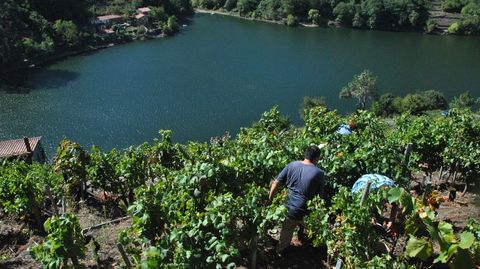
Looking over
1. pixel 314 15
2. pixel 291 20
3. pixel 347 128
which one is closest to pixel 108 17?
pixel 291 20

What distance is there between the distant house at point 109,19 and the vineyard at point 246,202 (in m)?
62.5

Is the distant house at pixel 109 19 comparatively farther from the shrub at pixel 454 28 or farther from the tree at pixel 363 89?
the shrub at pixel 454 28

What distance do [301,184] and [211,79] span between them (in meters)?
46.6

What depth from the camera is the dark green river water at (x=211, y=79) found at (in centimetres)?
4159

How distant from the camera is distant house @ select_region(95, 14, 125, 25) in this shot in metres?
70.7

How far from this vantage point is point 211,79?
52969mm

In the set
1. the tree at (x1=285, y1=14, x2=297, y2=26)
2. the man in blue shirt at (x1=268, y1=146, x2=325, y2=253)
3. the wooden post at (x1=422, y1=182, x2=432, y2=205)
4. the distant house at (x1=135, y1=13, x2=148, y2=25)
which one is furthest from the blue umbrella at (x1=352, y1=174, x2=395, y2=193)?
the tree at (x1=285, y1=14, x2=297, y2=26)

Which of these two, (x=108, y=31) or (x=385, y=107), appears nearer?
(x=385, y=107)

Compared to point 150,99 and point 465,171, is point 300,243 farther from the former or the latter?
point 150,99

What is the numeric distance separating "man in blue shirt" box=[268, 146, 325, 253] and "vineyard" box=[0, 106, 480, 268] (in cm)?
20

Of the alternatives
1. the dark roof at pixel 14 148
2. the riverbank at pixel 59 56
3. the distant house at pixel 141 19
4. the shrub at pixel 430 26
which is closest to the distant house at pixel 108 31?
the riverbank at pixel 59 56

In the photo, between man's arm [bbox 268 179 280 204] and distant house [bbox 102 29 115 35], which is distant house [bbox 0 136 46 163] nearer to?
man's arm [bbox 268 179 280 204]

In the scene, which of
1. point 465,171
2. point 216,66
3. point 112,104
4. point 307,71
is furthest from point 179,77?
point 465,171

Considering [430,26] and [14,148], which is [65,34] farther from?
[430,26]
